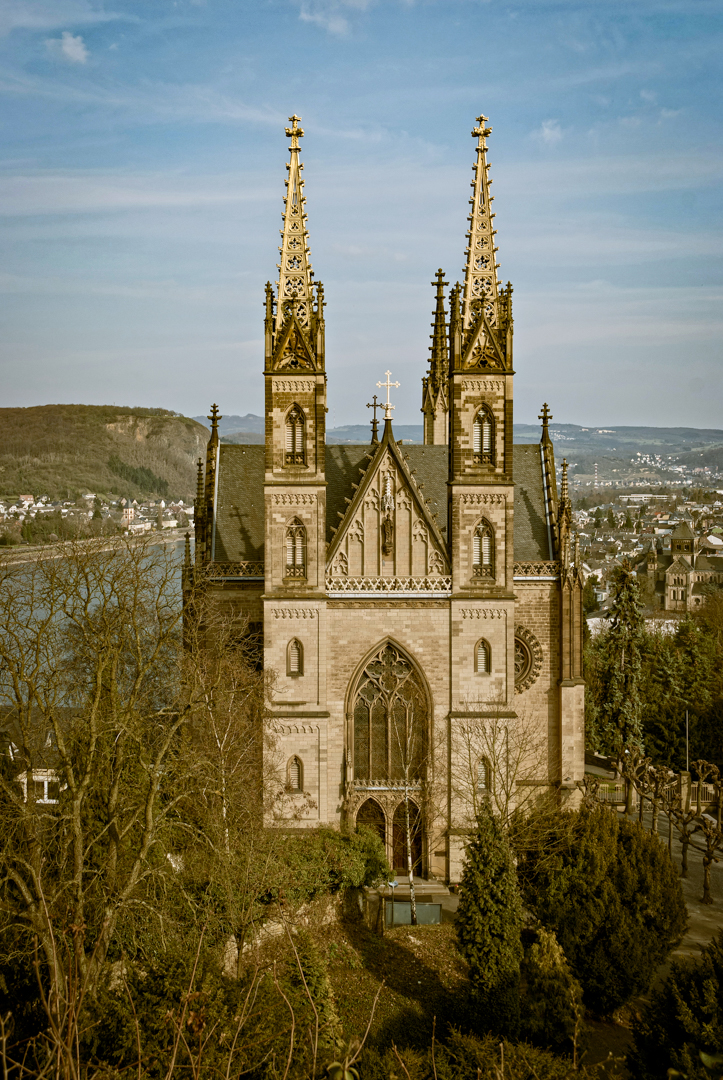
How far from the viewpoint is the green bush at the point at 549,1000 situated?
20.9 m

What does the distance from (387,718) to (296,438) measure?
9.56 m

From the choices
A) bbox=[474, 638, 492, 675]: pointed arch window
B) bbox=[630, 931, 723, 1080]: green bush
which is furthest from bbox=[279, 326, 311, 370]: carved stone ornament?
bbox=[630, 931, 723, 1080]: green bush

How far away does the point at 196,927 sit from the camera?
65.8 feet

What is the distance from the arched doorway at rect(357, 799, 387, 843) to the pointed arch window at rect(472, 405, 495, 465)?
1168 centimetres

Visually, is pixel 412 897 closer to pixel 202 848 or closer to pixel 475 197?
pixel 202 848

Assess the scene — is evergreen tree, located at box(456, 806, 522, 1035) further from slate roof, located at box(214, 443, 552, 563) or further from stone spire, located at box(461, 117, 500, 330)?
stone spire, located at box(461, 117, 500, 330)

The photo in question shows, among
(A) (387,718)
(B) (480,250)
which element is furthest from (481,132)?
(A) (387,718)

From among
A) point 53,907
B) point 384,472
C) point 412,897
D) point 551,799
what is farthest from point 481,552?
point 53,907

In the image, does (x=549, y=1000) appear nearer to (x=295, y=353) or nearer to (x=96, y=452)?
(x=295, y=353)

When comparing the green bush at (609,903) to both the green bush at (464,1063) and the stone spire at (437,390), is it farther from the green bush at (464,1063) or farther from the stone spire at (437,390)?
the stone spire at (437,390)

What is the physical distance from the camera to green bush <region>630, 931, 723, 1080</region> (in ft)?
52.5

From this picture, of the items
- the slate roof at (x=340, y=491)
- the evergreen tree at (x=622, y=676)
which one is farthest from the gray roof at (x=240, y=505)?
the evergreen tree at (x=622, y=676)

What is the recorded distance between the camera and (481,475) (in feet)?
98.6

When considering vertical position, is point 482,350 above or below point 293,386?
above
